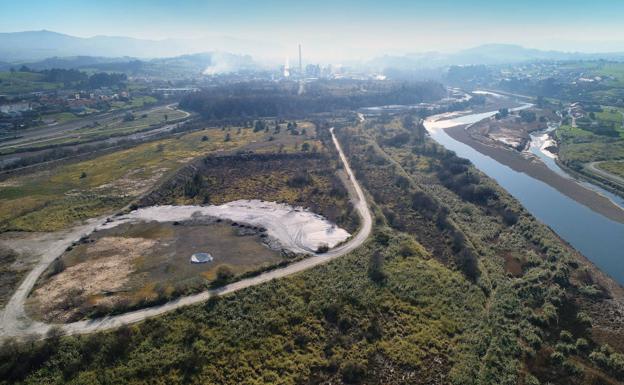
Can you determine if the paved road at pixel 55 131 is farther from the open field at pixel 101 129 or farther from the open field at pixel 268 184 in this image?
the open field at pixel 268 184

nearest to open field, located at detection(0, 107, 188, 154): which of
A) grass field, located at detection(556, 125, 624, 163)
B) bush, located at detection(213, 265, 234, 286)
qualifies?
bush, located at detection(213, 265, 234, 286)

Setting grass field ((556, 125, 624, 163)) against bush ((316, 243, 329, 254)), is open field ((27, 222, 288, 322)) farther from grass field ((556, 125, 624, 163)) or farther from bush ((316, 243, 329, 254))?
grass field ((556, 125, 624, 163))

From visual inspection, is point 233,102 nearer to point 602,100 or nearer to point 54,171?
point 54,171

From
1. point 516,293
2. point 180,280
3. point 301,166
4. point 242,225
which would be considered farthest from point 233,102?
point 516,293

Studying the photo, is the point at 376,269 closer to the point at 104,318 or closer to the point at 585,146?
the point at 104,318

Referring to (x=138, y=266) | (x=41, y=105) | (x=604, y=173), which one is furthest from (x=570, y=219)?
(x=41, y=105)

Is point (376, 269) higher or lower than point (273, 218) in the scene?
lower
